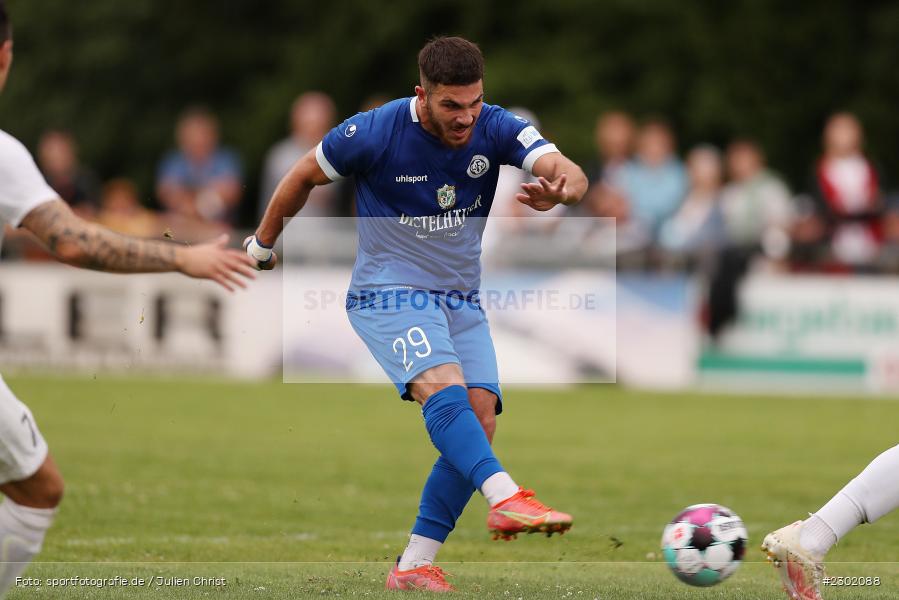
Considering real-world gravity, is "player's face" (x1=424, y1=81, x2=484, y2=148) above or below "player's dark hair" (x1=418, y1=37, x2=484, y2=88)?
below

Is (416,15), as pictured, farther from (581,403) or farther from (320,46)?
(581,403)

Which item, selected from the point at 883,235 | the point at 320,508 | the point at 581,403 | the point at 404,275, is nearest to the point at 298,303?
the point at 581,403

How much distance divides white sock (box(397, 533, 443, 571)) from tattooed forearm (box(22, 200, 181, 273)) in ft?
7.47

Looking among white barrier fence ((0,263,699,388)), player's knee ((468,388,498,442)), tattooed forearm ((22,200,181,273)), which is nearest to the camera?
tattooed forearm ((22,200,181,273))

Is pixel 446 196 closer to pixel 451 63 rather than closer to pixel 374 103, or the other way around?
pixel 451 63

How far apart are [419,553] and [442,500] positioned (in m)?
0.27

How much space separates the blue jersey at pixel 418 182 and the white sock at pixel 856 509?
2.08 metres

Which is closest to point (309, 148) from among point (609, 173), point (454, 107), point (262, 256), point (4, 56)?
point (609, 173)

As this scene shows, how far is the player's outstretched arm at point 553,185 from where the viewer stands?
22.9ft

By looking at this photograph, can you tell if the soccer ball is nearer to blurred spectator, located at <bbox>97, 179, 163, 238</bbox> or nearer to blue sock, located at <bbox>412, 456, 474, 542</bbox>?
blue sock, located at <bbox>412, 456, 474, 542</bbox>

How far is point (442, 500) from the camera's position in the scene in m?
7.46

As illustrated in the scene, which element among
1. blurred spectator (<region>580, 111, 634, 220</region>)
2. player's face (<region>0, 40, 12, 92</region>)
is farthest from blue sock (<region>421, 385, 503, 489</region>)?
blurred spectator (<region>580, 111, 634, 220</region>)

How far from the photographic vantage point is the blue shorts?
7160 mm

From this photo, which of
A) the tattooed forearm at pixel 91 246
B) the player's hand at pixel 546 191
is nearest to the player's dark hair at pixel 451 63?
the player's hand at pixel 546 191
